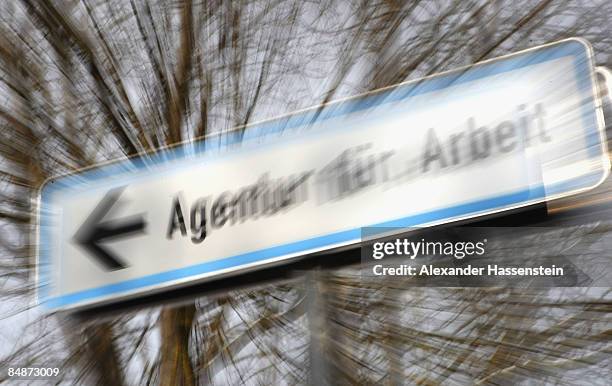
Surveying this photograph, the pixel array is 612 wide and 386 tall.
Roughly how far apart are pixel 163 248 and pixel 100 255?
0.06 meters

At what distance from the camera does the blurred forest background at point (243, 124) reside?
0.62 metres

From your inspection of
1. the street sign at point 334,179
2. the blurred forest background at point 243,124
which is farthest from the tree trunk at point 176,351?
the street sign at point 334,179

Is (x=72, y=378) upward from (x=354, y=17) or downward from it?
downward

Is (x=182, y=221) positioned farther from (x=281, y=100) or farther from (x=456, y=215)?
(x=281, y=100)

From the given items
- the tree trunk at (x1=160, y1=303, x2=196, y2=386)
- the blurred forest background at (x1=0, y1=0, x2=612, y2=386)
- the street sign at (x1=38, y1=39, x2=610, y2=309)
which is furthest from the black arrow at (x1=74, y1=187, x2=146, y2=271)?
the tree trunk at (x1=160, y1=303, x2=196, y2=386)

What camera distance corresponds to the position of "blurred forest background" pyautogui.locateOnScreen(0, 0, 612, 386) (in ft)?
2.05

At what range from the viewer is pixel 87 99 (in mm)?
868

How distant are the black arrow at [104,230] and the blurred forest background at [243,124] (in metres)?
0.13

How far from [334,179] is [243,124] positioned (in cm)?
34

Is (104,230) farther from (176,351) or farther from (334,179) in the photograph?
(176,351)

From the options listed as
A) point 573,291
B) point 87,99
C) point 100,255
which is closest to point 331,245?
point 100,255

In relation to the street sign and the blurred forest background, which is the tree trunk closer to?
the blurred forest background

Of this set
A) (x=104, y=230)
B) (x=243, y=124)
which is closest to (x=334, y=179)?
(x=104, y=230)

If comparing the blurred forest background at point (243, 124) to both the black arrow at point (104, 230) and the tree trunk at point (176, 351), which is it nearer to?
the tree trunk at point (176, 351)
